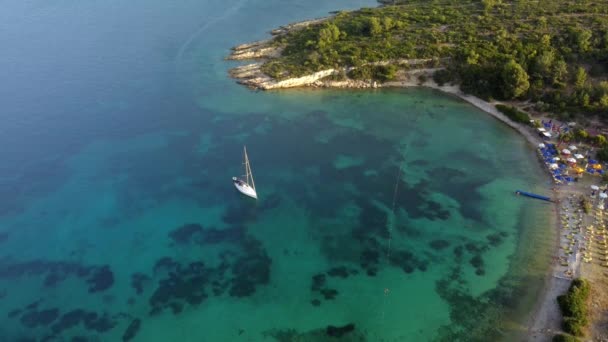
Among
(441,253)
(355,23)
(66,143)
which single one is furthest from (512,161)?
(66,143)

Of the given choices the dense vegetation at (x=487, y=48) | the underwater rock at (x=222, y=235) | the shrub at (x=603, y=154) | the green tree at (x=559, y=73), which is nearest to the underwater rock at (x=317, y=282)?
the underwater rock at (x=222, y=235)

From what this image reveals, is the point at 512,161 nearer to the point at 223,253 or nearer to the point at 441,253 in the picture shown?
the point at 441,253

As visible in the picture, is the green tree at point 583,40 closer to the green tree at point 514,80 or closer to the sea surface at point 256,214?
the green tree at point 514,80

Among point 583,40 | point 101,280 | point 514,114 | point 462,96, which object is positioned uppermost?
point 583,40

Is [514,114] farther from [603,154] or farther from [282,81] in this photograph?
[282,81]

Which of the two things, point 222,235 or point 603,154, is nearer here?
point 222,235

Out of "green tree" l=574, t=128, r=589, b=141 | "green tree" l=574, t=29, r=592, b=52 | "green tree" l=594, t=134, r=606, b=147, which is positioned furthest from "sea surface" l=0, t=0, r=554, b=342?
"green tree" l=574, t=29, r=592, b=52

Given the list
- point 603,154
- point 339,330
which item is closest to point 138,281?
point 339,330
